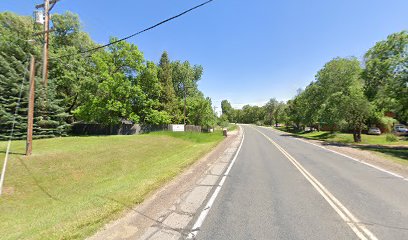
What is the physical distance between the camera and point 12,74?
78.5 feet

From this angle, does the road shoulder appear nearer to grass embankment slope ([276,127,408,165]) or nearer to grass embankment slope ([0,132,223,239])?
grass embankment slope ([0,132,223,239])

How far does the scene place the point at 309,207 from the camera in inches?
229

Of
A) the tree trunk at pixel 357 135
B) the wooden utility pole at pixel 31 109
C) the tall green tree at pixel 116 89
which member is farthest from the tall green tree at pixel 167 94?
the tree trunk at pixel 357 135

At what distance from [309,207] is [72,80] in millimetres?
34752

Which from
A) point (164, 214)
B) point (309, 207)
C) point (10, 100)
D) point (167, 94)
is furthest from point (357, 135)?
point (10, 100)

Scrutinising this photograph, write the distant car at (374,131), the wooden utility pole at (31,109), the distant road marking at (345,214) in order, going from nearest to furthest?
the distant road marking at (345,214) < the wooden utility pole at (31,109) < the distant car at (374,131)

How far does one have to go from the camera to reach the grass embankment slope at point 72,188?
17.1ft

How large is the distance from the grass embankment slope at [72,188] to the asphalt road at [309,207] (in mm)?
2640

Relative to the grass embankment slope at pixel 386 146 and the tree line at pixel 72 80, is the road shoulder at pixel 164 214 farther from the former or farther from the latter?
the tree line at pixel 72 80

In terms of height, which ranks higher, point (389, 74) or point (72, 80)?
point (72, 80)

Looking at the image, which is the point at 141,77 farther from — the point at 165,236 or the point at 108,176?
the point at 165,236

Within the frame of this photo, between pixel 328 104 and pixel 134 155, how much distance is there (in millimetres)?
31088

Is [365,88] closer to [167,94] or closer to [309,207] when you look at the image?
[309,207]

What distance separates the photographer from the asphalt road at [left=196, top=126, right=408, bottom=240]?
4.47m
